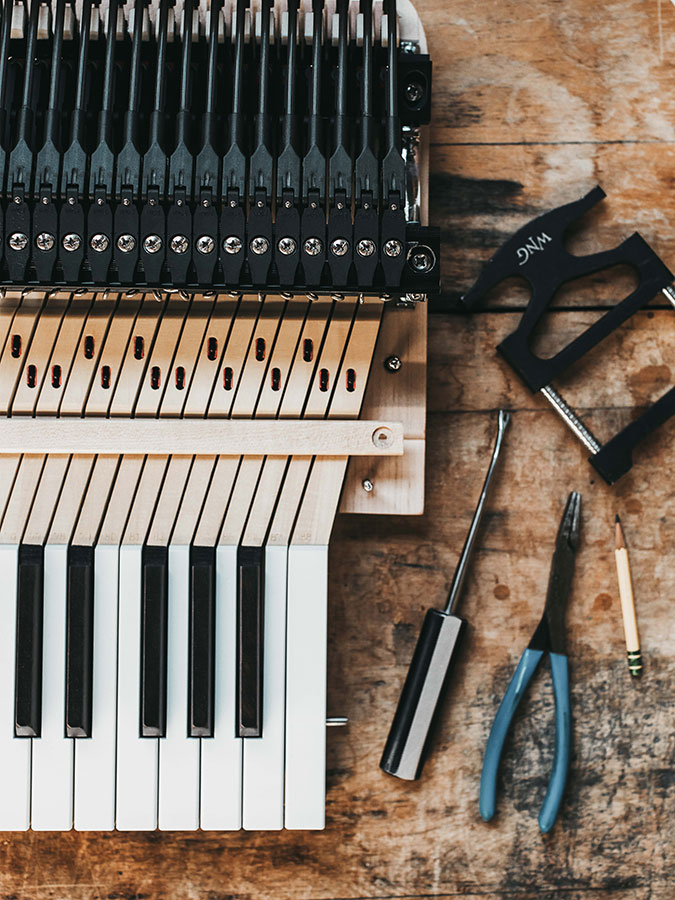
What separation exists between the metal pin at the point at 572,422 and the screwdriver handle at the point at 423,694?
443 mm

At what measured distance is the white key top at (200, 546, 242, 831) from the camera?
62.8 inches

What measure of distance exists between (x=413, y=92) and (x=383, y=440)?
637mm

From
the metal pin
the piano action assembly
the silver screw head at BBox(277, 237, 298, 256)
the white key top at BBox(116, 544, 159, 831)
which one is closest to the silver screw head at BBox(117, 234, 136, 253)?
the piano action assembly

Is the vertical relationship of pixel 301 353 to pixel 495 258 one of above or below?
below

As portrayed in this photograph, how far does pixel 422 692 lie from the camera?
176 cm

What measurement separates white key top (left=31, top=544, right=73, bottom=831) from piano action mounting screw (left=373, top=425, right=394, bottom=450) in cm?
60

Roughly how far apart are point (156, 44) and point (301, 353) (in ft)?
2.04

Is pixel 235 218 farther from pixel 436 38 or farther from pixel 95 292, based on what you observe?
pixel 436 38

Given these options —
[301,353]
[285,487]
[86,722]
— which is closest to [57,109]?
[301,353]

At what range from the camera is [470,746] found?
1815mm

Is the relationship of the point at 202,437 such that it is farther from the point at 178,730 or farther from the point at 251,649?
the point at 178,730

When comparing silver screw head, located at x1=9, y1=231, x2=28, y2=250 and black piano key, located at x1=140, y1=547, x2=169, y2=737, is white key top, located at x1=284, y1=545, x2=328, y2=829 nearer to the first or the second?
black piano key, located at x1=140, y1=547, x2=169, y2=737

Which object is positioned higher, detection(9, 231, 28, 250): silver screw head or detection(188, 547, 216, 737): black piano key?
detection(9, 231, 28, 250): silver screw head

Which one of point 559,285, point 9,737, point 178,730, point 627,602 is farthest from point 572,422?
point 9,737
